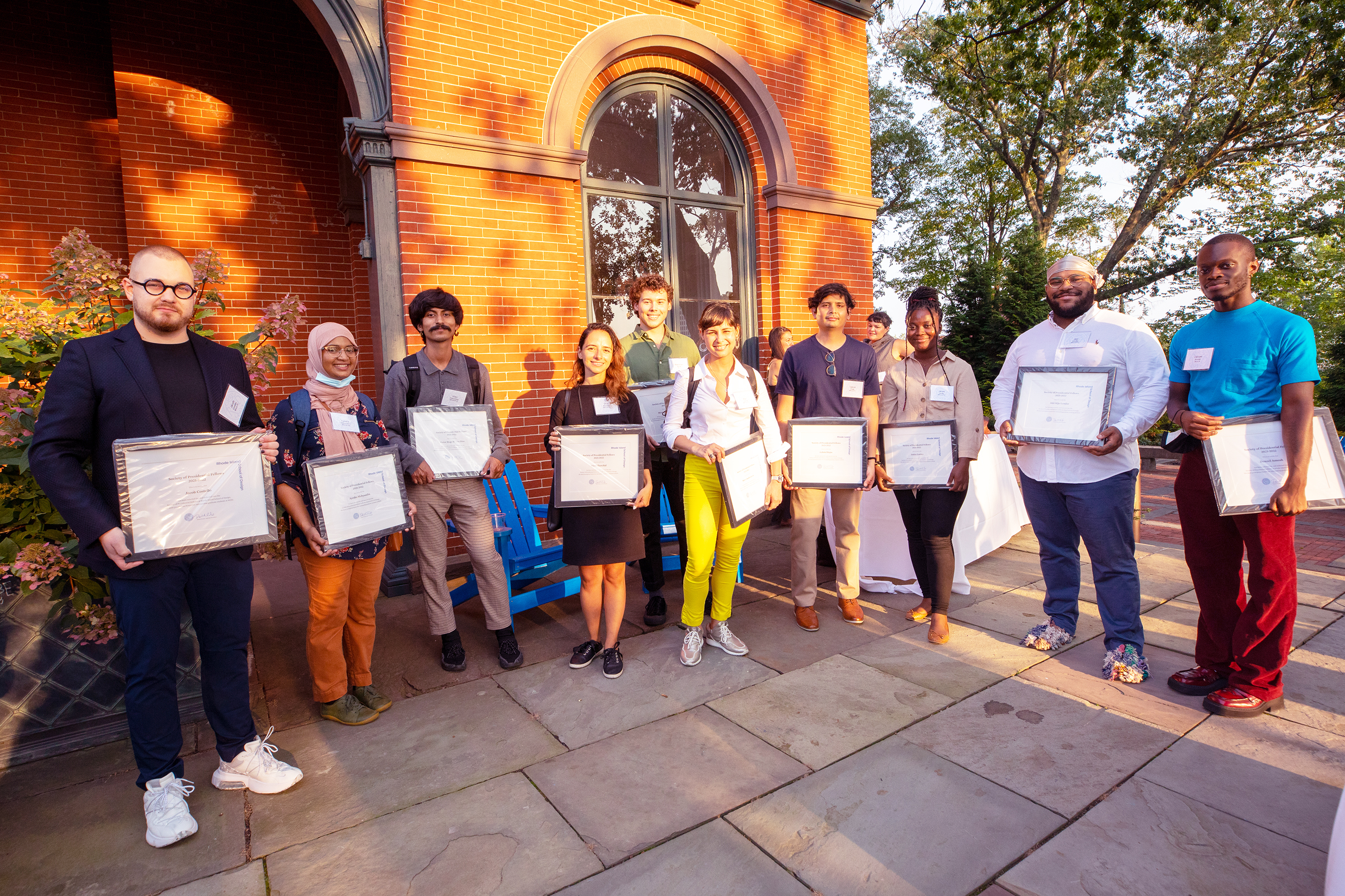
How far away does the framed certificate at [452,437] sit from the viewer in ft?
12.0

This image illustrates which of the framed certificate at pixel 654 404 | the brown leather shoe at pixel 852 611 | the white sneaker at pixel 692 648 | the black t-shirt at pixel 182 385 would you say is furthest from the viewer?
the framed certificate at pixel 654 404

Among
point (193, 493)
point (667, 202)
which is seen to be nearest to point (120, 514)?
point (193, 493)

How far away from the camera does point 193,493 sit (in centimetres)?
246

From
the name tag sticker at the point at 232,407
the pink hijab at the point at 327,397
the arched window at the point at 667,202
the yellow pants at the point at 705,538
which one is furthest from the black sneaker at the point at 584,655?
the arched window at the point at 667,202

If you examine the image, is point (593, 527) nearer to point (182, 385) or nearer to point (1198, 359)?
point (182, 385)

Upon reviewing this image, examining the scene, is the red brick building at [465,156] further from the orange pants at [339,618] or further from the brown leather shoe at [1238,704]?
the brown leather shoe at [1238,704]

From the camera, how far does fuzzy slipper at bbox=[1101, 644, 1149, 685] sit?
139 inches

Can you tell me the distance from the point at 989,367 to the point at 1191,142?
9.65 metres

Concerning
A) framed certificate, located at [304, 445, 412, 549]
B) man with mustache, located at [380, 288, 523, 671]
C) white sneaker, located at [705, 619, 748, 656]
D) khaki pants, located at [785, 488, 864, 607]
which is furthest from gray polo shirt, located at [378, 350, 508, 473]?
khaki pants, located at [785, 488, 864, 607]

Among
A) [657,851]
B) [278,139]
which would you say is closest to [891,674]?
[657,851]

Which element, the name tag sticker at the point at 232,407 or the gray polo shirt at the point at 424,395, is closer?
the name tag sticker at the point at 232,407

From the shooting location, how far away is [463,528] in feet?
12.8

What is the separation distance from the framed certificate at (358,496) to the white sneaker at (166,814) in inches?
39.7

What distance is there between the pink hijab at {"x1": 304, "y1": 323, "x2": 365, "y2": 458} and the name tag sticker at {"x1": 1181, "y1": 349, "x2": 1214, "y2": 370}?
3871mm
